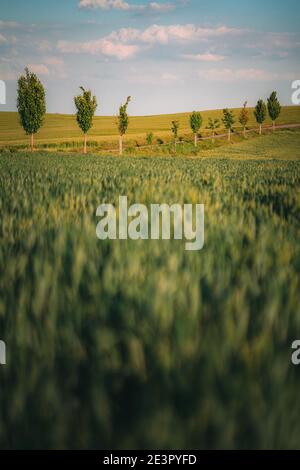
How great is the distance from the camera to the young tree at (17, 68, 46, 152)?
57.8 metres

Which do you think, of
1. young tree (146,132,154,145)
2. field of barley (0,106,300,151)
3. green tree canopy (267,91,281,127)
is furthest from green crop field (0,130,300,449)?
green tree canopy (267,91,281,127)

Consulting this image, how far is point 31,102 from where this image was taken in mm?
57625

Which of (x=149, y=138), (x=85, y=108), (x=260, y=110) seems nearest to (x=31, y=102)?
(x=85, y=108)

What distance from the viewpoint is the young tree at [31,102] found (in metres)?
57.8

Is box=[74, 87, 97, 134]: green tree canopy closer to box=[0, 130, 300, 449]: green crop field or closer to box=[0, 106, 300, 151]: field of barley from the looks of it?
box=[0, 106, 300, 151]: field of barley

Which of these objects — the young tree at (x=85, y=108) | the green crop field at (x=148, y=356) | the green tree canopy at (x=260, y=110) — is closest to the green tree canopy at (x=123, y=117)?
the young tree at (x=85, y=108)

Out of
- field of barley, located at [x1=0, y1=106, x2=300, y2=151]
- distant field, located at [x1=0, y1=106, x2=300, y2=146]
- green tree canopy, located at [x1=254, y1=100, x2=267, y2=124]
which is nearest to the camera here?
field of barley, located at [x1=0, y1=106, x2=300, y2=151]

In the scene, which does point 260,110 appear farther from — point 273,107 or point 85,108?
point 85,108

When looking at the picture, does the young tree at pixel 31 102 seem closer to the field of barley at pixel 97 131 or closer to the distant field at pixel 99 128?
the field of barley at pixel 97 131

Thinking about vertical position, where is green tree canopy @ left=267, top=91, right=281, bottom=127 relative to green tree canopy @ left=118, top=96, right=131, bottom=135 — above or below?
above

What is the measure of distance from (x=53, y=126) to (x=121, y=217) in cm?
10549

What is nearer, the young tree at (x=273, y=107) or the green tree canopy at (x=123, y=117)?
the green tree canopy at (x=123, y=117)

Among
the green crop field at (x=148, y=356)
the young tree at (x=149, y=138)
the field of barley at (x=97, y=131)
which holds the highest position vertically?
the field of barley at (x=97, y=131)

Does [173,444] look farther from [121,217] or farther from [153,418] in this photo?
[121,217]
